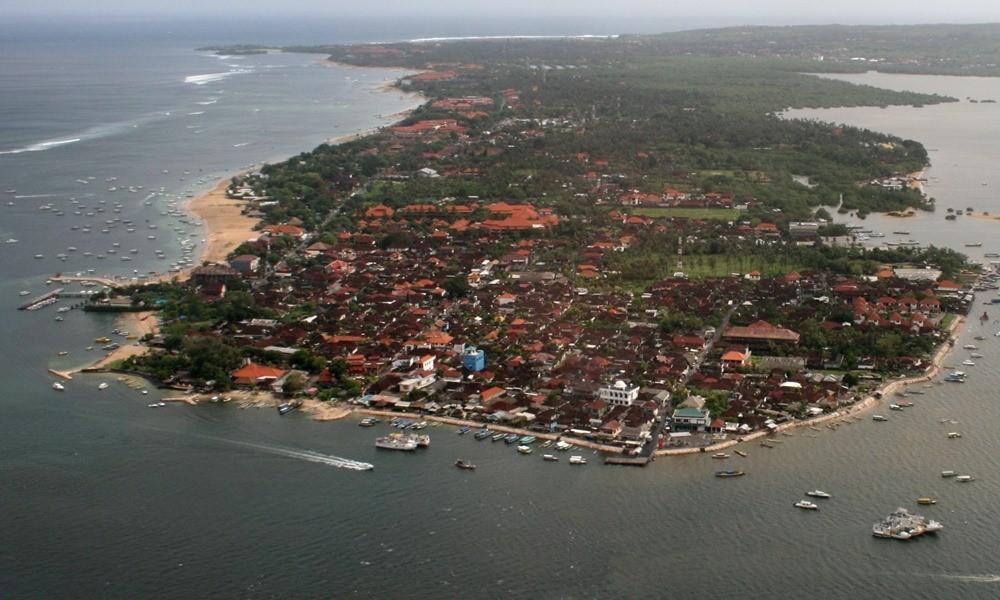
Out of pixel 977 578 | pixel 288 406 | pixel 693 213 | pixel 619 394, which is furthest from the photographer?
pixel 693 213

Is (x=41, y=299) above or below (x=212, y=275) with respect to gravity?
below

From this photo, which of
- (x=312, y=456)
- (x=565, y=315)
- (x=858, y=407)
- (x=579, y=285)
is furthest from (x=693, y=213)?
(x=312, y=456)

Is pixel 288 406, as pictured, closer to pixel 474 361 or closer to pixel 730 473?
pixel 474 361

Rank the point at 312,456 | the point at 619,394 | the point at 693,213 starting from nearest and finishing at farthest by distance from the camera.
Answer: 1. the point at 312,456
2. the point at 619,394
3. the point at 693,213

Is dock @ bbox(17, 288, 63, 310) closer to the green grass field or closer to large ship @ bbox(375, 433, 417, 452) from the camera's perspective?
large ship @ bbox(375, 433, 417, 452)

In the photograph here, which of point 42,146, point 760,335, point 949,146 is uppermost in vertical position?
point 949,146

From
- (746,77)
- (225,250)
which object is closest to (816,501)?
(225,250)

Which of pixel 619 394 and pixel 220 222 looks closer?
pixel 619 394
